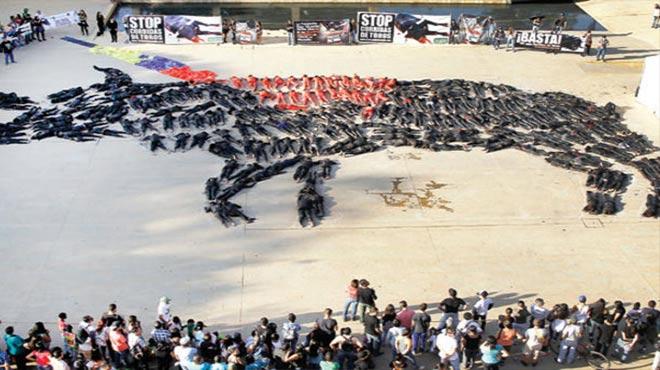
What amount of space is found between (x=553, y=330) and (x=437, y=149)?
9.41 metres

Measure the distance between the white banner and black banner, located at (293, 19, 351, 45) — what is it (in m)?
10.9

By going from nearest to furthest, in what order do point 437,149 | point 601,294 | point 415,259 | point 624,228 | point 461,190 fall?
point 601,294 < point 415,259 < point 624,228 < point 461,190 < point 437,149

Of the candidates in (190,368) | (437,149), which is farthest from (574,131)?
(190,368)

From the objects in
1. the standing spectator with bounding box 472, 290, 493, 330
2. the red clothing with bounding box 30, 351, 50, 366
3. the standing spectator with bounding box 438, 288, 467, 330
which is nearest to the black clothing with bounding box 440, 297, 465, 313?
the standing spectator with bounding box 438, 288, 467, 330

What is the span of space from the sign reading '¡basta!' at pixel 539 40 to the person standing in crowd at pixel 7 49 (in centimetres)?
2193

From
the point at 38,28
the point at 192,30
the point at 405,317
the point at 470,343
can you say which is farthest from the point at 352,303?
the point at 38,28

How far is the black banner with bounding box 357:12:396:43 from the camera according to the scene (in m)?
31.6

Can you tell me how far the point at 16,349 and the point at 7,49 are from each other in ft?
62.4

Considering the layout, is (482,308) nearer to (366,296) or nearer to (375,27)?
(366,296)

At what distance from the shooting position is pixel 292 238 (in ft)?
55.5

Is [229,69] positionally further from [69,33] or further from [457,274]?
[457,274]

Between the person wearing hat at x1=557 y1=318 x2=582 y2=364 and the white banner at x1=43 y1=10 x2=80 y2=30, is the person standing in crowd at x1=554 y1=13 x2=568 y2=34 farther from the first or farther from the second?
the white banner at x1=43 y1=10 x2=80 y2=30

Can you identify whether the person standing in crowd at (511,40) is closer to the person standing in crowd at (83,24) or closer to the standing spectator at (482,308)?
the person standing in crowd at (83,24)

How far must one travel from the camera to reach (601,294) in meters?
15.1
